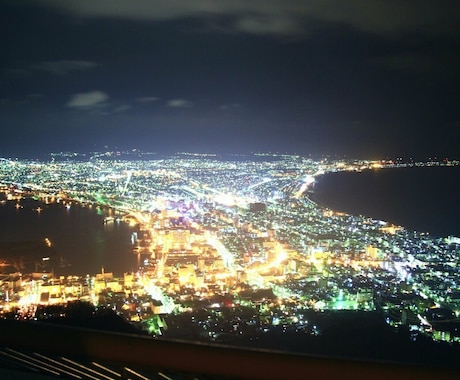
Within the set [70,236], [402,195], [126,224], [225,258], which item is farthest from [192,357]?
[402,195]

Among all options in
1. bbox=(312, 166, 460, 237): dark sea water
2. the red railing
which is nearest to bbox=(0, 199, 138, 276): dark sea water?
the red railing

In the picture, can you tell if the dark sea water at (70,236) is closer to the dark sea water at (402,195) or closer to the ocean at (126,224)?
the ocean at (126,224)

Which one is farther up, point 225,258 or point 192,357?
point 192,357

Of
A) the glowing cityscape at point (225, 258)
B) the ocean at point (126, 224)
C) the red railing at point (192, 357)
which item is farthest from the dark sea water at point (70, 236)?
the red railing at point (192, 357)

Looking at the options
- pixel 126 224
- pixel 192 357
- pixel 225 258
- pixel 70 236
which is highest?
pixel 126 224

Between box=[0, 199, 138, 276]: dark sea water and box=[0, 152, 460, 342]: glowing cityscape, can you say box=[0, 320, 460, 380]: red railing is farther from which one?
box=[0, 199, 138, 276]: dark sea water

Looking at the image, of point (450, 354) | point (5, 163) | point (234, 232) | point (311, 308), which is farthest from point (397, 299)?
point (5, 163)

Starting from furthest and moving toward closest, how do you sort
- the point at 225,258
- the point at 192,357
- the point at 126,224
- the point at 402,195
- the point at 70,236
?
1. the point at 402,195
2. the point at 126,224
3. the point at 70,236
4. the point at 225,258
5. the point at 192,357

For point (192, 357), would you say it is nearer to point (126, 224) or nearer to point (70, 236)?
point (70, 236)
